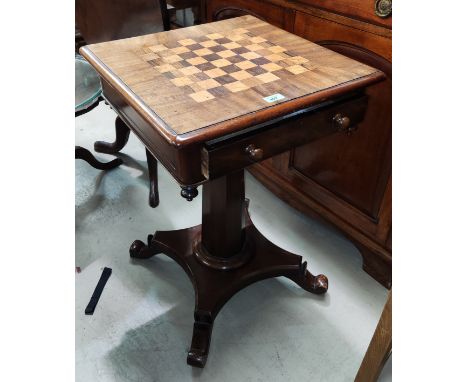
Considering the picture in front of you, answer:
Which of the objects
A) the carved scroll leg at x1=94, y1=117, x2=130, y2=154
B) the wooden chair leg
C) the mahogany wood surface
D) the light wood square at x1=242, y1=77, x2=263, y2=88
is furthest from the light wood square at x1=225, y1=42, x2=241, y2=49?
the carved scroll leg at x1=94, y1=117, x2=130, y2=154

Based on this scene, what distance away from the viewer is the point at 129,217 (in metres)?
1.73

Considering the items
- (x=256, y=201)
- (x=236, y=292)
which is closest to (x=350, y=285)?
(x=236, y=292)

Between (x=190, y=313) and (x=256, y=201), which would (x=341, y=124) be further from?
(x=256, y=201)

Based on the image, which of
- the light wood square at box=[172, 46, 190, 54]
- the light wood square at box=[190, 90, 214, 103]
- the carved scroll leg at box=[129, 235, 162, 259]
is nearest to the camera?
the light wood square at box=[190, 90, 214, 103]

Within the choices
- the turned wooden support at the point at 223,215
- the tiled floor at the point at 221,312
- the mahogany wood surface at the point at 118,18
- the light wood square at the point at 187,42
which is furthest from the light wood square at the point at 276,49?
the tiled floor at the point at 221,312

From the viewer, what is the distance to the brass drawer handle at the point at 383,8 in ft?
3.32

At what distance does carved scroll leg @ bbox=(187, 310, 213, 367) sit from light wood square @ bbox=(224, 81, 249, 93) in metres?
0.68

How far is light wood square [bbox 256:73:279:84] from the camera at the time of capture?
906 millimetres

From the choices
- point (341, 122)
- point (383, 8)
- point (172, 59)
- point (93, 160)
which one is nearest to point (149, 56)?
point (172, 59)

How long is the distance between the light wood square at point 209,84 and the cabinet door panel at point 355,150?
19.3 inches

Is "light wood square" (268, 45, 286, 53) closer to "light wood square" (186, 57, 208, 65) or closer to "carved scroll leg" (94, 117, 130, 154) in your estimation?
"light wood square" (186, 57, 208, 65)

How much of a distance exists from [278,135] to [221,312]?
72cm

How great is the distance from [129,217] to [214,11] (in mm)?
902

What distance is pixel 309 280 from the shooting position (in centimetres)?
139
